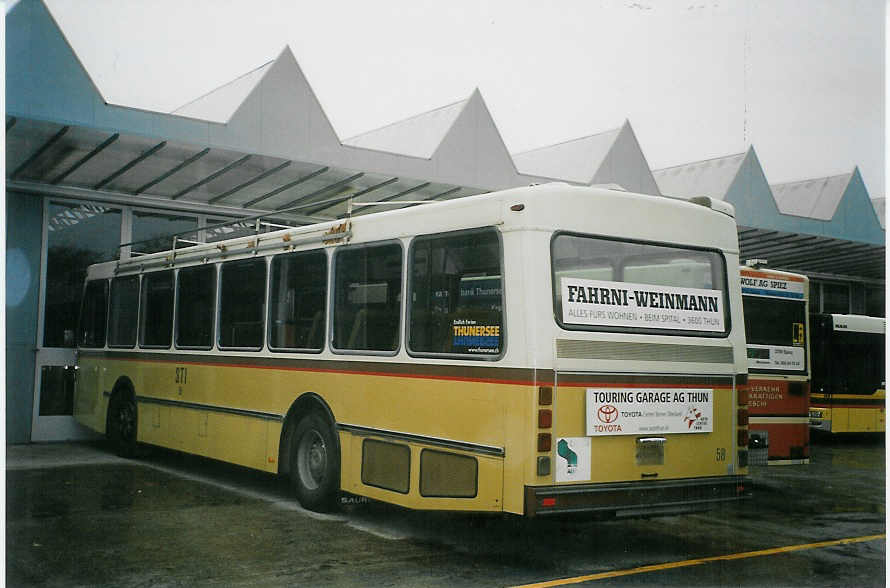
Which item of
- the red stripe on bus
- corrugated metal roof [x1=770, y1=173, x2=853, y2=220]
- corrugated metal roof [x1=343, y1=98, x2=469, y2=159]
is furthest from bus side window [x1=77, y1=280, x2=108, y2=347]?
corrugated metal roof [x1=770, y1=173, x2=853, y2=220]

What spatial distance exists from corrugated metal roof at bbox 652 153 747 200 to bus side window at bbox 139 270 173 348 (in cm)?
1108

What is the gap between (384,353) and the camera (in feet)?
26.7

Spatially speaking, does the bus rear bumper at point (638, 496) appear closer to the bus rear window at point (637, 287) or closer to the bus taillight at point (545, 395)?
the bus taillight at point (545, 395)

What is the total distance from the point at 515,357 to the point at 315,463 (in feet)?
10.1

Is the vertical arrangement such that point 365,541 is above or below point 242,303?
below

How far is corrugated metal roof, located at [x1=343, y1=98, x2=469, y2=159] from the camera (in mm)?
15039

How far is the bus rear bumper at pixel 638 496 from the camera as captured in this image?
6.71m

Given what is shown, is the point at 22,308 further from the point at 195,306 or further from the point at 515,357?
the point at 515,357

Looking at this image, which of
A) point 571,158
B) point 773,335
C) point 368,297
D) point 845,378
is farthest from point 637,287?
point 845,378

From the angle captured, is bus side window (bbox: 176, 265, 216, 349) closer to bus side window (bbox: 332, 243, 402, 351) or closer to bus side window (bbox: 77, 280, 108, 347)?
bus side window (bbox: 77, 280, 108, 347)

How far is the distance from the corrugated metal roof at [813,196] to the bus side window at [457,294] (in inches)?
565

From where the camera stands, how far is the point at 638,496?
7156mm

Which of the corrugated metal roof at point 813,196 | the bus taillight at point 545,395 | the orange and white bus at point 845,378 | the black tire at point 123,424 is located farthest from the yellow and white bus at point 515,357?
the corrugated metal roof at point 813,196

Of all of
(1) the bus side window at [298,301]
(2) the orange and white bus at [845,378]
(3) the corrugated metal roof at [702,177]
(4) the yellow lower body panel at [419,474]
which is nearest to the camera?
(4) the yellow lower body panel at [419,474]
